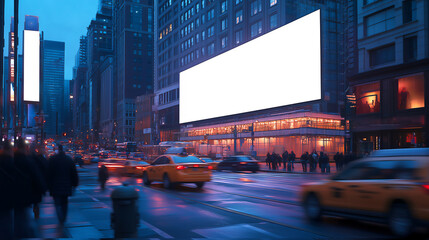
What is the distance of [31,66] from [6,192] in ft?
204

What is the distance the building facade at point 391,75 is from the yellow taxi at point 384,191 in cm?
2521

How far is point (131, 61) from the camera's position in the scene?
179m

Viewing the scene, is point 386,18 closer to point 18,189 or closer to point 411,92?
point 411,92

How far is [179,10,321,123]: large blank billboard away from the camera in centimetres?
4772

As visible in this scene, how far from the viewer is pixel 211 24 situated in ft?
283

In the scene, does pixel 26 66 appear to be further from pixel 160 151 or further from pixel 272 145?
pixel 272 145

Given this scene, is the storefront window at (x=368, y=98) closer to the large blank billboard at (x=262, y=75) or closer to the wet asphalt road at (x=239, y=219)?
the large blank billboard at (x=262, y=75)

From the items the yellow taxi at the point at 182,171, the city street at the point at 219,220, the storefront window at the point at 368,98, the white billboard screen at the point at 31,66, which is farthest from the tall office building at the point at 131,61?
the city street at the point at 219,220

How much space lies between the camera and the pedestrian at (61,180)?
359 inches

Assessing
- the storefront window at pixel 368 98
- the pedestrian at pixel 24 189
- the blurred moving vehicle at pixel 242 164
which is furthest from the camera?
the storefront window at pixel 368 98

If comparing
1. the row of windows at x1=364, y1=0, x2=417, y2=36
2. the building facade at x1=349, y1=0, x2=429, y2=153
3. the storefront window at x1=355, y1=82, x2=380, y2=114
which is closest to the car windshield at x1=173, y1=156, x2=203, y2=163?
the building facade at x1=349, y1=0, x2=429, y2=153

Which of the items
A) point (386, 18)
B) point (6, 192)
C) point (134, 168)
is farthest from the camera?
point (386, 18)

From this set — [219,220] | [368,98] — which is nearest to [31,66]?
[368,98]

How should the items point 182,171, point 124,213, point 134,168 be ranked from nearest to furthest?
1. point 124,213
2. point 182,171
3. point 134,168
